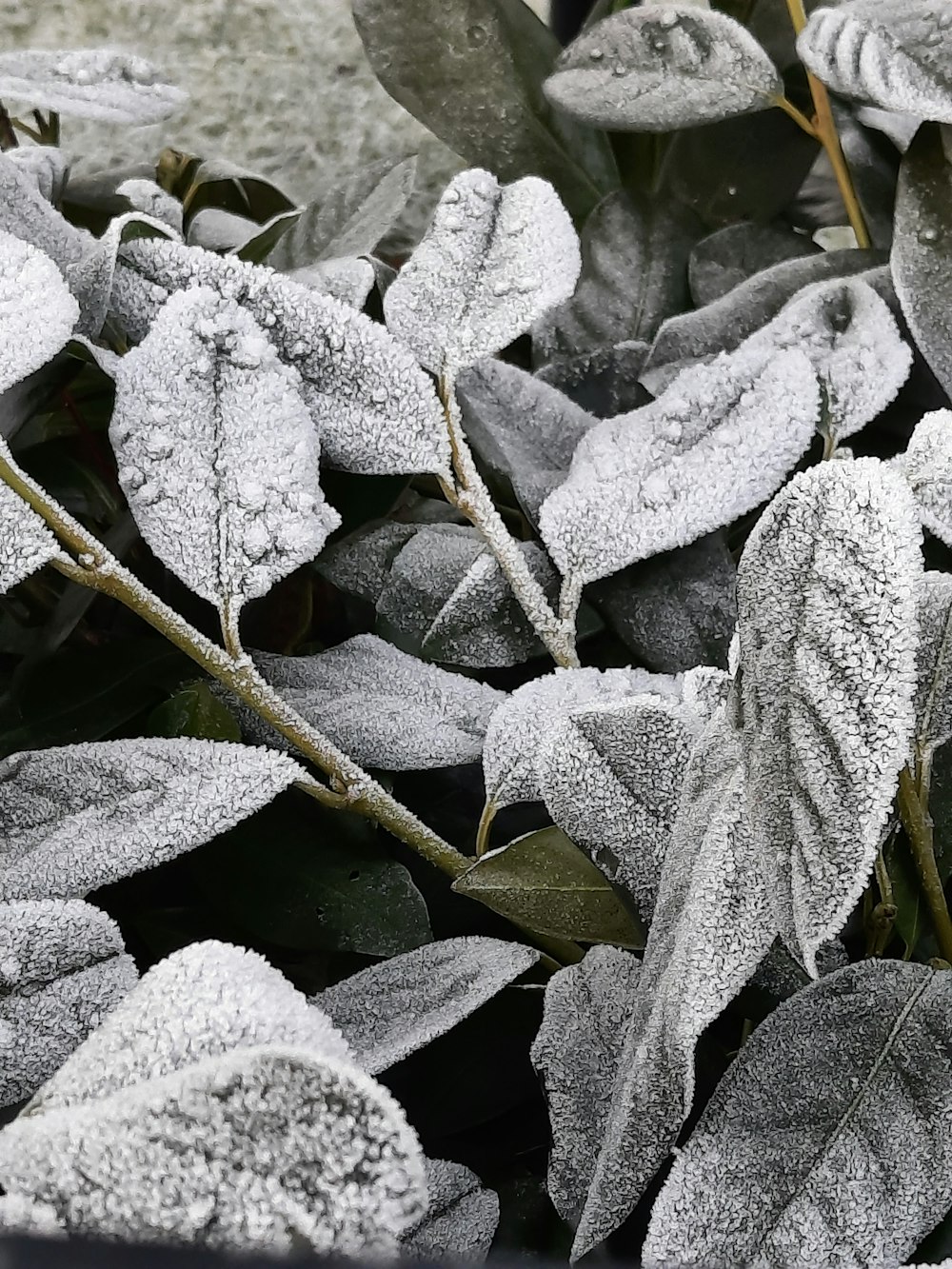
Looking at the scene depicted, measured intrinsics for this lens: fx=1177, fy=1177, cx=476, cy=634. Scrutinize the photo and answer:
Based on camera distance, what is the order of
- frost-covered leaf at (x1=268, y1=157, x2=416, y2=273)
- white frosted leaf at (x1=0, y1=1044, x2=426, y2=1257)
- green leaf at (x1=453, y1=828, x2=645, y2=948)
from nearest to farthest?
white frosted leaf at (x1=0, y1=1044, x2=426, y2=1257)
green leaf at (x1=453, y1=828, x2=645, y2=948)
frost-covered leaf at (x1=268, y1=157, x2=416, y2=273)

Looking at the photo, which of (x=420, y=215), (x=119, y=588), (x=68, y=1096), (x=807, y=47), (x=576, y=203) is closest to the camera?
(x=68, y=1096)

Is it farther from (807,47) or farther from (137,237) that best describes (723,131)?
(137,237)

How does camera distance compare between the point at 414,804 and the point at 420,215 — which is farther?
the point at 420,215

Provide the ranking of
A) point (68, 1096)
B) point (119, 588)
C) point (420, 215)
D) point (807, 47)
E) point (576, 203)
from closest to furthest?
point (68, 1096)
point (119, 588)
point (807, 47)
point (576, 203)
point (420, 215)

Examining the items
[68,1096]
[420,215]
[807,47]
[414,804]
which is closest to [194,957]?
[68,1096]

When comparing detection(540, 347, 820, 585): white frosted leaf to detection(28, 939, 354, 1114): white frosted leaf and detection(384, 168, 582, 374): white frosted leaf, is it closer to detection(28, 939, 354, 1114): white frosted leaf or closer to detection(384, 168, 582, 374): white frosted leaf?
detection(384, 168, 582, 374): white frosted leaf

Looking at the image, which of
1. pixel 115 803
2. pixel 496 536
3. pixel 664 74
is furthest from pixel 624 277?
pixel 115 803

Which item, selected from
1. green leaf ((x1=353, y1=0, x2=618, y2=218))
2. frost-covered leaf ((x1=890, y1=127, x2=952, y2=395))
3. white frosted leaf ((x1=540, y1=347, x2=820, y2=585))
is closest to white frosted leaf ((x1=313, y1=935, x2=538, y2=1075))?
white frosted leaf ((x1=540, y1=347, x2=820, y2=585))
